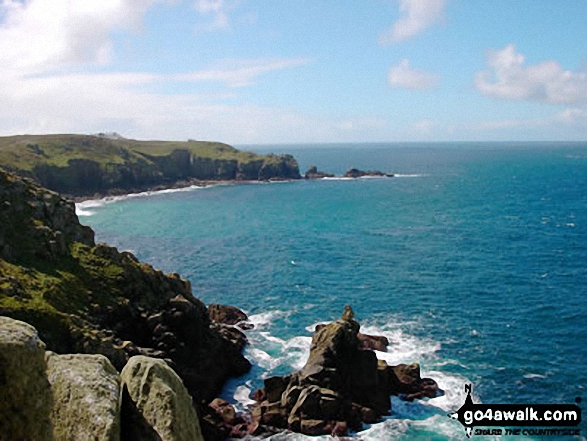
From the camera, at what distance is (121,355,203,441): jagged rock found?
21.3m

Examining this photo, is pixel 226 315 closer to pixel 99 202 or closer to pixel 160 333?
pixel 160 333

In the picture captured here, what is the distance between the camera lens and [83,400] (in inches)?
777

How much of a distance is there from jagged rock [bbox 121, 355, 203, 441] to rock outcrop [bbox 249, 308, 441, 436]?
2195 cm

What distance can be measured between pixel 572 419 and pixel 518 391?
6.15 m

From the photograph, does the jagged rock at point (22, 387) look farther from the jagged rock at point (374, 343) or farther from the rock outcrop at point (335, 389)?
the jagged rock at point (374, 343)

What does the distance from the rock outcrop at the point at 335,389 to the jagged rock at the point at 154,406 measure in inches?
864

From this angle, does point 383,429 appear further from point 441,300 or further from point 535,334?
point 441,300

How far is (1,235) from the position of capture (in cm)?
5025

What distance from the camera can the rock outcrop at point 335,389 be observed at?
45062 mm

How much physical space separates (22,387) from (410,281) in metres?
75.3

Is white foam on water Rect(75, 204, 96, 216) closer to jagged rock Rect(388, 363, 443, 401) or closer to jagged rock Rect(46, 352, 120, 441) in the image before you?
jagged rock Rect(388, 363, 443, 401)

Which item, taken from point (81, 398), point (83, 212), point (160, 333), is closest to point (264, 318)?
point (160, 333)

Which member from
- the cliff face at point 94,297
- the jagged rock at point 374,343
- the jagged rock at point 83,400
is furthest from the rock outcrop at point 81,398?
the jagged rock at point 374,343

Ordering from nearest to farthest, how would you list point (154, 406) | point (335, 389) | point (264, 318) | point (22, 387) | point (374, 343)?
point (22, 387) → point (154, 406) → point (335, 389) → point (374, 343) → point (264, 318)
